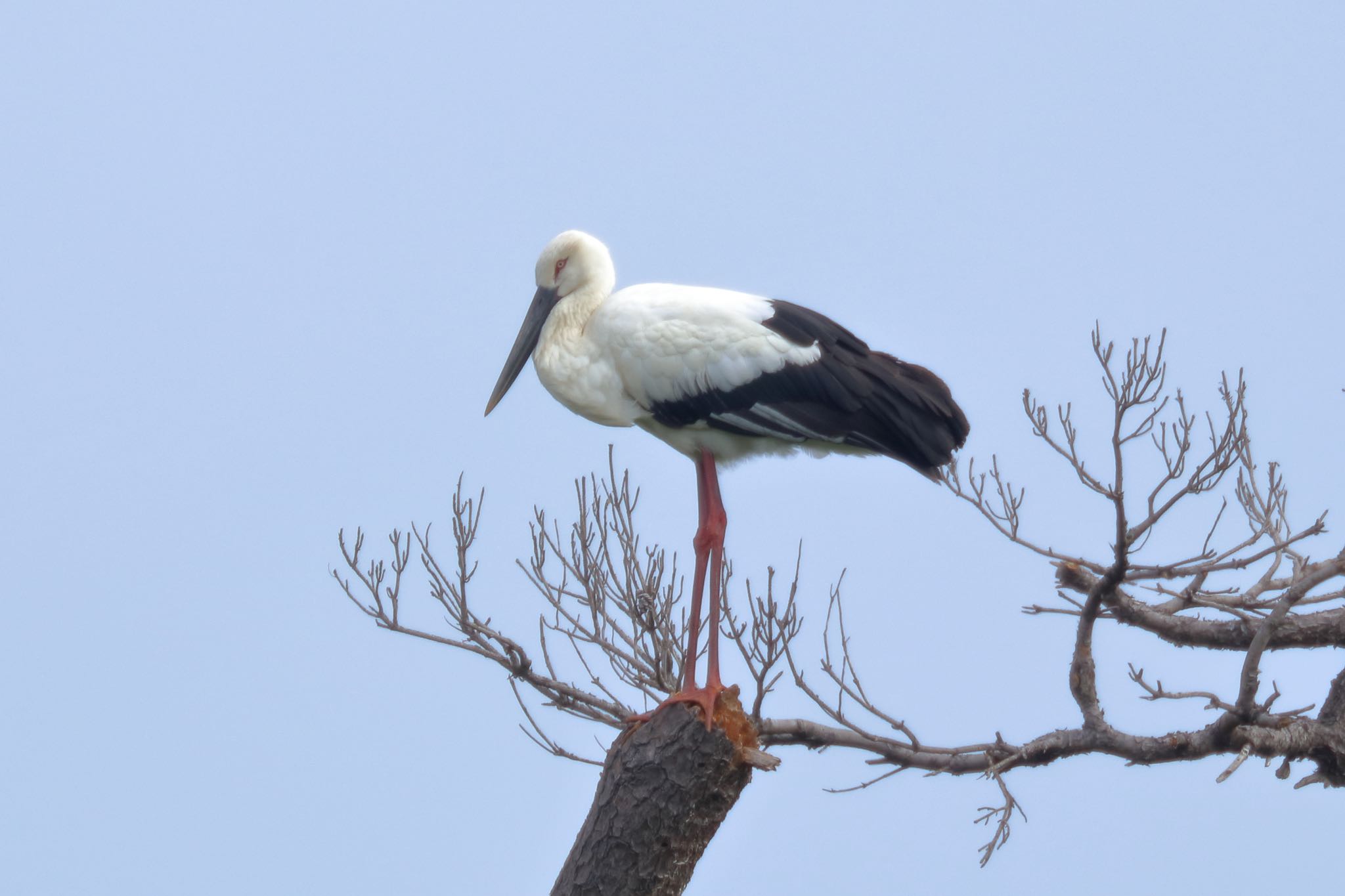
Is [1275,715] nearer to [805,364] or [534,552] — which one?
[805,364]

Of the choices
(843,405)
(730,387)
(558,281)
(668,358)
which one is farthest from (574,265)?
(843,405)

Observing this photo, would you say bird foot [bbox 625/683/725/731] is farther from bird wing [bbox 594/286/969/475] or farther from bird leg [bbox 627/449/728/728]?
bird wing [bbox 594/286/969/475]

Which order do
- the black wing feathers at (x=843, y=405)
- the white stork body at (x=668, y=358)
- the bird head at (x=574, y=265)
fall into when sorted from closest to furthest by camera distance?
the black wing feathers at (x=843, y=405)
the white stork body at (x=668, y=358)
the bird head at (x=574, y=265)

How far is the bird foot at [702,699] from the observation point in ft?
18.0

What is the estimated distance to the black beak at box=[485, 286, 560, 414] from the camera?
282 inches

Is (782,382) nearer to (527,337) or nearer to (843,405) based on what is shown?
(843,405)

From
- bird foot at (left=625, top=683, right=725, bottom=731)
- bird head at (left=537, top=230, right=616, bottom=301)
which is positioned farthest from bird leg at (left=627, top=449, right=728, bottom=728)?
bird head at (left=537, top=230, right=616, bottom=301)

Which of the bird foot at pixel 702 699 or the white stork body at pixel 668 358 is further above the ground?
the white stork body at pixel 668 358

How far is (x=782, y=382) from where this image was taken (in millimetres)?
6297

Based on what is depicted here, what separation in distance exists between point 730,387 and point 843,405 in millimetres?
467

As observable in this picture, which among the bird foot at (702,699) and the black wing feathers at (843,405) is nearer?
the bird foot at (702,699)

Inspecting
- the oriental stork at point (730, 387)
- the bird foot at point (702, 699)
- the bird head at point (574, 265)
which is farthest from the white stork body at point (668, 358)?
the bird foot at point (702, 699)

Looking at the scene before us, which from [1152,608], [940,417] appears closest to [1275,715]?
[1152,608]

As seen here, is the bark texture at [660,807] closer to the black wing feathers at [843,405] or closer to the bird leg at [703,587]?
the bird leg at [703,587]
